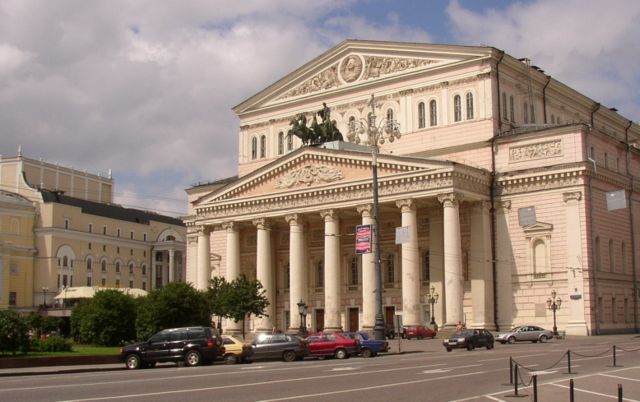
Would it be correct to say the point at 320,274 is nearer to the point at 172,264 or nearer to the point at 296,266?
the point at 296,266

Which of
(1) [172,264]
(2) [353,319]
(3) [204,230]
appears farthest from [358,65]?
(1) [172,264]

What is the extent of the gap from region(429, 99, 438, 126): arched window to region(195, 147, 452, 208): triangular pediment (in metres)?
8.73

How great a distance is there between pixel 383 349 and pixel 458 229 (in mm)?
18143

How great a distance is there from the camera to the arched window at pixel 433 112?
68625 millimetres

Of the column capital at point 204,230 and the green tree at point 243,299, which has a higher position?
the column capital at point 204,230

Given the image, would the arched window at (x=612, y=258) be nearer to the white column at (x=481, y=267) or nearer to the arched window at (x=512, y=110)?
the white column at (x=481, y=267)

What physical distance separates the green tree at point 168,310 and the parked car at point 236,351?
9321 millimetres

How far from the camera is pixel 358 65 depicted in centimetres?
7356

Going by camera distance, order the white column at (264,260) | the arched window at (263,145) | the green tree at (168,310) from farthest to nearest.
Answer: the arched window at (263,145), the white column at (264,260), the green tree at (168,310)

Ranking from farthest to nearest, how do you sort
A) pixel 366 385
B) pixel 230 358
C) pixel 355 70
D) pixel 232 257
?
pixel 355 70 → pixel 232 257 → pixel 230 358 → pixel 366 385

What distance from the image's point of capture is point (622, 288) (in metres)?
62.3

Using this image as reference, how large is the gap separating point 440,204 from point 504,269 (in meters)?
6.58

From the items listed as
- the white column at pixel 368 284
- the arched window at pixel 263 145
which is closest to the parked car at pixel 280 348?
the white column at pixel 368 284

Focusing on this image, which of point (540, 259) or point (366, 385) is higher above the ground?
point (540, 259)
